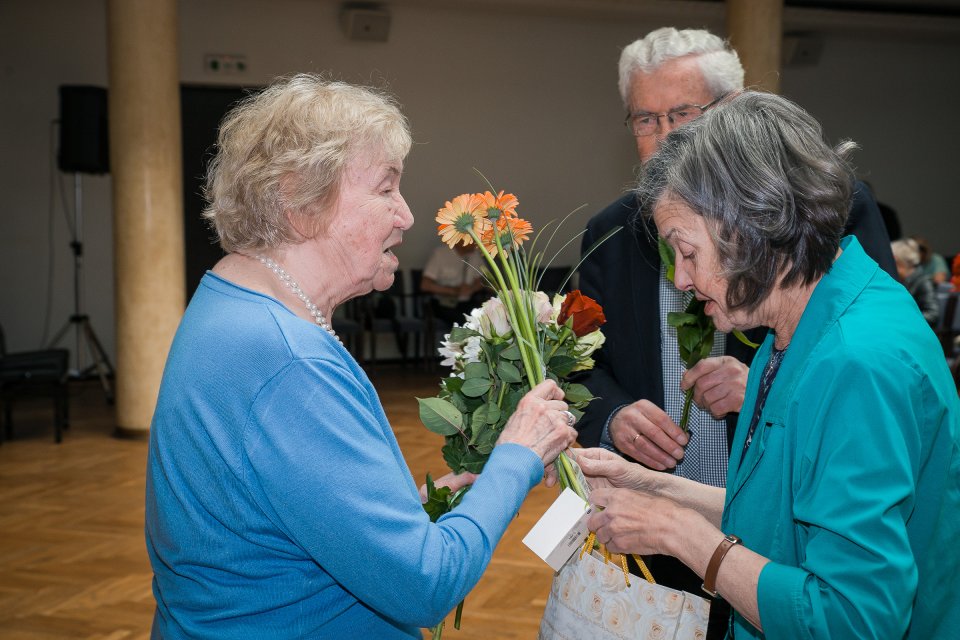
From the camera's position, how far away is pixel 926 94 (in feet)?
41.7

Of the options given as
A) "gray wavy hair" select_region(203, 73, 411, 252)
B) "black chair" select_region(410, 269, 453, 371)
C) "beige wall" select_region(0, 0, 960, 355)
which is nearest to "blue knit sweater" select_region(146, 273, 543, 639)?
"gray wavy hair" select_region(203, 73, 411, 252)

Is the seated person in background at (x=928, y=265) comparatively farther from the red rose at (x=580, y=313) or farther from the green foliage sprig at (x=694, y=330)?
the red rose at (x=580, y=313)

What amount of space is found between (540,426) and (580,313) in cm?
24

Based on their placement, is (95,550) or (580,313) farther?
(95,550)

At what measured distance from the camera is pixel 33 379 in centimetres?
671

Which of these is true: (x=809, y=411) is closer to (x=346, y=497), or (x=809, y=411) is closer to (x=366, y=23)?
(x=346, y=497)

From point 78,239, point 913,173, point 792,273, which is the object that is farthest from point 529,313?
point 913,173

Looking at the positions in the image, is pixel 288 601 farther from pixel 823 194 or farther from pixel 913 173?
pixel 913 173

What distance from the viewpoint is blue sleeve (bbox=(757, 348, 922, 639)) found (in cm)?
Answer: 109

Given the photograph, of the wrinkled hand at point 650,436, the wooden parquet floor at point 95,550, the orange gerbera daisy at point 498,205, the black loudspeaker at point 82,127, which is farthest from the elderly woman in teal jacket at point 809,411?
the black loudspeaker at point 82,127

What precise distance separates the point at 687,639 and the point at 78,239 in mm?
9508

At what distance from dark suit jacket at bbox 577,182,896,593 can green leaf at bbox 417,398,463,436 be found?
0.55 metres

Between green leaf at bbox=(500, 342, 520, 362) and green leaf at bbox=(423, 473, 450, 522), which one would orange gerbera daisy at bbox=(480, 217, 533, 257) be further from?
green leaf at bbox=(423, 473, 450, 522)

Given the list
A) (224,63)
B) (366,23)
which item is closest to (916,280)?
(366,23)
